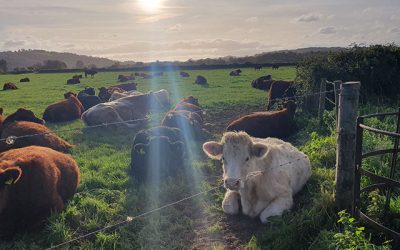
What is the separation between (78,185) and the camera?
25.6 ft

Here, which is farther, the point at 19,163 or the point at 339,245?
the point at 19,163

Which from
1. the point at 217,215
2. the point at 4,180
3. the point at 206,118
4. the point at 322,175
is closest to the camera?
the point at 4,180

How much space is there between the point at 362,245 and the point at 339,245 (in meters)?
0.25

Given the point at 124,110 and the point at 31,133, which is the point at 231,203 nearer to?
the point at 31,133

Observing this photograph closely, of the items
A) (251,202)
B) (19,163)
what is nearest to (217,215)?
(251,202)

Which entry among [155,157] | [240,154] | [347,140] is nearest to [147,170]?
[155,157]

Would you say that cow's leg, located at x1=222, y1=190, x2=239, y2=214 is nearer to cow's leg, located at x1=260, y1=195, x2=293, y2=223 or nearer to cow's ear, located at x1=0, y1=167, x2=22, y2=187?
cow's leg, located at x1=260, y1=195, x2=293, y2=223

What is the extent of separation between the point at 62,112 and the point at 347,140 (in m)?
14.0

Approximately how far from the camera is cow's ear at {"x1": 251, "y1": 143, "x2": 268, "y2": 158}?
5867mm

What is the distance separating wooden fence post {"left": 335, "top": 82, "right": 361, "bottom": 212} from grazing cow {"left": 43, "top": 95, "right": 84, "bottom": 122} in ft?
45.0

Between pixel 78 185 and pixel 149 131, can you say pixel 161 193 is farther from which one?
pixel 149 131

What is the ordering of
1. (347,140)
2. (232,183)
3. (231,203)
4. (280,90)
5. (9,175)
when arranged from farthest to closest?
(280,90), (231,203), (9,175), (232,183), (347,140)

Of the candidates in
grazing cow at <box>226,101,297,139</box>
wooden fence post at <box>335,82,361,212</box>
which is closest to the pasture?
wooden fence post at <box>335,82,361,212</box>

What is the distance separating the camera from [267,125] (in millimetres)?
11570
